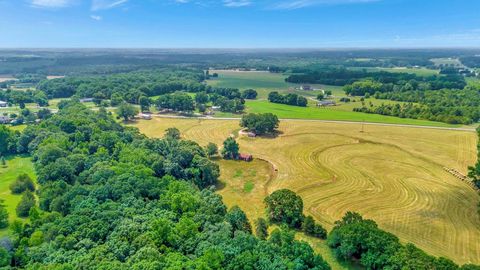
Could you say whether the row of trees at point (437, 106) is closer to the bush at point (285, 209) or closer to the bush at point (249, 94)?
the bush at point (249, 94)

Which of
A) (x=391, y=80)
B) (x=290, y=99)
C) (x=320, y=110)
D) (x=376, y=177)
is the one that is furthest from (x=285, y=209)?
(x=391, y=80)

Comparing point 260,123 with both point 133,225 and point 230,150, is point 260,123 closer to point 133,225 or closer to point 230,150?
point 230,150

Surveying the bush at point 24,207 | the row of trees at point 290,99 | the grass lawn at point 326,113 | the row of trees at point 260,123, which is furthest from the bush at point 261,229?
the row of trees at point 290,99

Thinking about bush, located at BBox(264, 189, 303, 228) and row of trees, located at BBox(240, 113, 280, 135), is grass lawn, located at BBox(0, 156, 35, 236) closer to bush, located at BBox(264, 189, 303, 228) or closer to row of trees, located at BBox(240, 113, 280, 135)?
bush, located at BBox(264, 189, 303, 228)

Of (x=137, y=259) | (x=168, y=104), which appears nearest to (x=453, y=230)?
(x=137, y=259)

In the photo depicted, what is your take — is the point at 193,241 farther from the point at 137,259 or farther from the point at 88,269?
the point at 88,269

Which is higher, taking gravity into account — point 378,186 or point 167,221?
point 167,221
